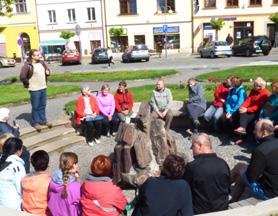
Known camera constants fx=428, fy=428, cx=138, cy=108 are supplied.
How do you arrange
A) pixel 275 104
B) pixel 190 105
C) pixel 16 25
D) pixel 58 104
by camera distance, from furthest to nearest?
pixel 16 25 → pixel 58 104 → pixel 190 105 → pixel 275 104

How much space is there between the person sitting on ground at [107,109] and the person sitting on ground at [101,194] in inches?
220

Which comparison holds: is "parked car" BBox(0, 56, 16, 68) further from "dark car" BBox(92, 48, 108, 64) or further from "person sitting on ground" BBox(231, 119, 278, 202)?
"person sitting on ground" BBox(231, 119, 278, 202)

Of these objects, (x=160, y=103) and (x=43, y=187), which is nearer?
(x=43, y=187)

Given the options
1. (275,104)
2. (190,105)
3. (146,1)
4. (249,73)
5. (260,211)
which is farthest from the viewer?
(146,1)

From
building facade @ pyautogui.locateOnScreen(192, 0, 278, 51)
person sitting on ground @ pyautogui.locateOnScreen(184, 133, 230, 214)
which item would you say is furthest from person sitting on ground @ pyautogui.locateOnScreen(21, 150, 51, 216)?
building facade @ pyautogui.locateOnScreen(192, 0, 278, 51)

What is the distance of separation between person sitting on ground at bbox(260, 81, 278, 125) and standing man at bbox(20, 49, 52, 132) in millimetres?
5164

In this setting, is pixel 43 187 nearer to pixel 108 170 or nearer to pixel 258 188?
pixel 108 170

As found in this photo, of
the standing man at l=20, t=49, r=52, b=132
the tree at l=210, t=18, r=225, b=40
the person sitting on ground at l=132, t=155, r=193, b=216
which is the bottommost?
the person sitting on ground at l=132, t=155, r=193, b=216

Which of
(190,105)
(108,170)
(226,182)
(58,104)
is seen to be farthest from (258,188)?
(58,104)

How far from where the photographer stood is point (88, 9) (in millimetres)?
47250

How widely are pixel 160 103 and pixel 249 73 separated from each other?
32.3ft

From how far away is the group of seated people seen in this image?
15.1 ft

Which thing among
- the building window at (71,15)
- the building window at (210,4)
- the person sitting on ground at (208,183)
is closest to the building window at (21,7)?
the building window at (71,15)

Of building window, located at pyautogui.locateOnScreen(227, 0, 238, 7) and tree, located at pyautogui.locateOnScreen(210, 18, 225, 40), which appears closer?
tree, located at pyautogui.locateOnScreen(210, 18, 225, 40)
